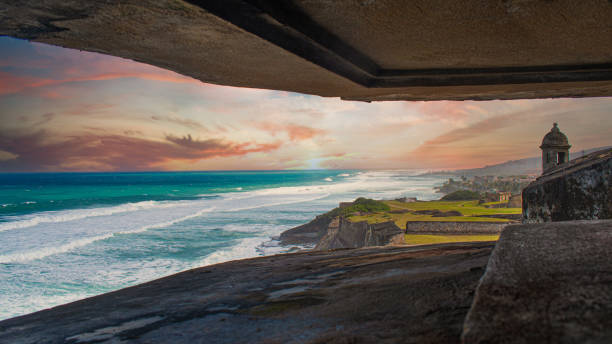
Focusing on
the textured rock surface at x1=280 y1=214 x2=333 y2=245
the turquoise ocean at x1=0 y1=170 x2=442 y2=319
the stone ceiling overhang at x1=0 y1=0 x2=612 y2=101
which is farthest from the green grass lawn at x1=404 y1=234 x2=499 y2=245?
the stone ceiling overhang at x1=0 y1=0 x2=612 y2=101

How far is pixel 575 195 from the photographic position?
4.26 m

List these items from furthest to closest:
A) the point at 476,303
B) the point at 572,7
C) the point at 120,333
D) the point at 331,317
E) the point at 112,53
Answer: the point at 112,53, the point at 572,7, the point at 120,333, the point at 331,317, the point at 476,303

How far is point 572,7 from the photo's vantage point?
260cm

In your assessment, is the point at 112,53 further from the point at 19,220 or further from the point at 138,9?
the point at 19,220

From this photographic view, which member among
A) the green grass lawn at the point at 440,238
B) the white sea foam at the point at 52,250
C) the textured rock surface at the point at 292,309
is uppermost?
the textured rock surface at the point at 292,309

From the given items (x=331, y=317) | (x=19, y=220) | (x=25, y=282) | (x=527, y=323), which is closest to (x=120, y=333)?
(x=331, y=317)

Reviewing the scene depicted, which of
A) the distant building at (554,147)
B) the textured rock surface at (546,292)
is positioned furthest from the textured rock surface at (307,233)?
the textured rock surface at (546,292)

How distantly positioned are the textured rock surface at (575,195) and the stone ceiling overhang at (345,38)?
124 cm

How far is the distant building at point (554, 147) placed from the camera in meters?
16.1

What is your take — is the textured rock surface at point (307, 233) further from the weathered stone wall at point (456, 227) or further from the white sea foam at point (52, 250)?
the white sea foam at point (52, 250)

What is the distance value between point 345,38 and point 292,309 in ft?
7.83

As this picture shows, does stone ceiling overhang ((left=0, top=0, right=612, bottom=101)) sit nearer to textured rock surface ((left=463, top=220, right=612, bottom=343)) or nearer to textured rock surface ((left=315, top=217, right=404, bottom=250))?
textured rock surface ((left=463, top=220, right=612, bottom=343))

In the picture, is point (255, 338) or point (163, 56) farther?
point (163, 56)

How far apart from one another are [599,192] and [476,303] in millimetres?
3518
